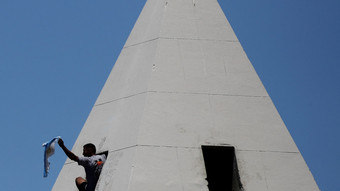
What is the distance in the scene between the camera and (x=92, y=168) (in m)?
7.90

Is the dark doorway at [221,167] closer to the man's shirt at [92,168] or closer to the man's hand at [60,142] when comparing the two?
the man's shirt at [92,168]

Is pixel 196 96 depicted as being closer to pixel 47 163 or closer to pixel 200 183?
pixel 200 183

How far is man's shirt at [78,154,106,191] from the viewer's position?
→ 7.74 m

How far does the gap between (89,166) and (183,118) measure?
203cm

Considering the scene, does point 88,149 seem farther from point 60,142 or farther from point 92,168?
point 60,142

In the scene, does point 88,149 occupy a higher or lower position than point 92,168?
higher

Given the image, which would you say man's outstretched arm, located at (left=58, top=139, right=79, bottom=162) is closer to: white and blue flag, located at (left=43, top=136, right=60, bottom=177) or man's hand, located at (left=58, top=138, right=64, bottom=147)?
man's hand, located at (left=58, top=138, right=64, bottom=147)

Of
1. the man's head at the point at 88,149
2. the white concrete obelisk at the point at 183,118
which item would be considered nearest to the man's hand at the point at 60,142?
the man's head at the point at 88,149

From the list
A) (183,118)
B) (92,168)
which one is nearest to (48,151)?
(92,168)

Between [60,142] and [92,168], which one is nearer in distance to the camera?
[60,142]

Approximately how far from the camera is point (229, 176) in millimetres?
8641

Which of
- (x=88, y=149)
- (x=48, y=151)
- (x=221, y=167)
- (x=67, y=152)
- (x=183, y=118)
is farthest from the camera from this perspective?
(x=183, y=118)

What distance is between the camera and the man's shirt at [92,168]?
7738 mm

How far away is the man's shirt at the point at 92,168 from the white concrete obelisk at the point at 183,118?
0.17 meters
